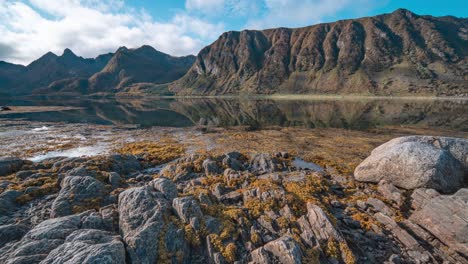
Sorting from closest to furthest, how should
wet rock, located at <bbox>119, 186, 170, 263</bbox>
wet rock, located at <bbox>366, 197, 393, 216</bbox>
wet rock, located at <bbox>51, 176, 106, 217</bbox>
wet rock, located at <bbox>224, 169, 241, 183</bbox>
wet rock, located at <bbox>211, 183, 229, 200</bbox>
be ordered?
wet rock, located at <bbox>119, 186, 170, 263</bbox> → wet rock, located at <bbox>51, 176, 106, 217</bbox> → wet rock, located at <bbox>366, 197, 393, 216</bbox> → wet rock, located at <bbox>211, 183, 229, 200</bbox> → wet rock, located at <bbox>224, 169, 241, 183</bbox>

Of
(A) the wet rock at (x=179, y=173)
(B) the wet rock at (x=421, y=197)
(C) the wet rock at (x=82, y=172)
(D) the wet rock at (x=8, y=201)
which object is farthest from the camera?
(A) the wet rock at (x=179, y=173)

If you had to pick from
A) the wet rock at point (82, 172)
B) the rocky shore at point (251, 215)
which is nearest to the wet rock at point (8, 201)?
the rocky shore at point (251, 215)

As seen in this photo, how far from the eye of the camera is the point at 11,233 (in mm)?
11359

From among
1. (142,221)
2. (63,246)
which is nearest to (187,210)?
(142,221)

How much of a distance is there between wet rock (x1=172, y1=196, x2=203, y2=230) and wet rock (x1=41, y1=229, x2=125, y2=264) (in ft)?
10.5

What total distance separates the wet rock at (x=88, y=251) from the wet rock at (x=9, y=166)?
1654cm

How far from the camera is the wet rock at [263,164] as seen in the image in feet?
72.7

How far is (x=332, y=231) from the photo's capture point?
11711 mm

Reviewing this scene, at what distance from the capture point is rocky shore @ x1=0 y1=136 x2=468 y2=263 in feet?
34.8

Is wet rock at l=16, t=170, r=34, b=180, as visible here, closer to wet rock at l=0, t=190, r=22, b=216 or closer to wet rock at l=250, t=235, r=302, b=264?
wet rock at l=0, t=190, r=22, b=216

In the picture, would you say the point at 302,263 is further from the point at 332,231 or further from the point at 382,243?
the point at 382,243

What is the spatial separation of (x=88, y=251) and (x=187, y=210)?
4.81 m

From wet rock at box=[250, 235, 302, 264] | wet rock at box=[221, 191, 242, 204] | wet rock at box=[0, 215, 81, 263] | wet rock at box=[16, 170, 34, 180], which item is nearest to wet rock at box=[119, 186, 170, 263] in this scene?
wet rock at box=[0, 215, 81, 263]

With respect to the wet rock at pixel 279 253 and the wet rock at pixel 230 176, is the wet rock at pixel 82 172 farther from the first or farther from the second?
the wet rock at pixel 279 253
